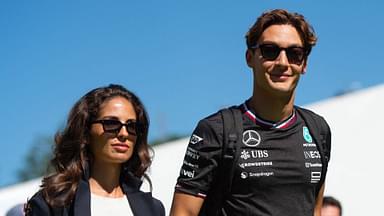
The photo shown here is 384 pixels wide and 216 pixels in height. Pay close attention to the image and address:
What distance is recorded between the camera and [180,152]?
7969mm

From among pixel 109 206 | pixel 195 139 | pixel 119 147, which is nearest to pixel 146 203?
pixel 109 206

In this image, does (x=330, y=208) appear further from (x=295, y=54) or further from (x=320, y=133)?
(x=295, y=54)

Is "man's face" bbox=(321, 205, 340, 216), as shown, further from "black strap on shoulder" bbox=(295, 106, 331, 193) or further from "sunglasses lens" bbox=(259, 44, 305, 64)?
"sunglasses lens" bbox=(259, 44, 305, 64)

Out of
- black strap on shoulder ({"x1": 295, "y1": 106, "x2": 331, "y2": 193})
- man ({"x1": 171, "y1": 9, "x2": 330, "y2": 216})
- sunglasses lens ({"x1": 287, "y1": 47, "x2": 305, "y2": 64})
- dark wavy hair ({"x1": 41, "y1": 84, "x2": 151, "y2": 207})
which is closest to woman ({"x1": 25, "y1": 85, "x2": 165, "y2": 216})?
dark wavy hair ({"x1": 41, "y1": 84, "x2": 151, "y2": 207})

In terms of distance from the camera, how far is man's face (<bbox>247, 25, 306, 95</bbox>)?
10.3 feet

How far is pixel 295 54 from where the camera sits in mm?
3188

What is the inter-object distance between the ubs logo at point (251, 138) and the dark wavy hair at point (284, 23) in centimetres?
36

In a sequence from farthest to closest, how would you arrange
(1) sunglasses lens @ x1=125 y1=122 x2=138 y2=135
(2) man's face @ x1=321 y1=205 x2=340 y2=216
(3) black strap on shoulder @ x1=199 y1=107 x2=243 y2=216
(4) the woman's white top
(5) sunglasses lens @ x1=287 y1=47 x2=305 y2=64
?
(2) man's face @ x1=321 y1=205 x2=340 y2=216
(1) sunglasses lens @ x1=125 y1=122 x2=138 y2=135
(4) the woman's white top
(5) sunglasses lens @ x1=287 y1=47 x2=305 y2=64
(3) black strap on shoulder @ x1=199 y1=107 x2=243 y2=216

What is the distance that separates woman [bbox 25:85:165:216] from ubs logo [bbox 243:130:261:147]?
3.49 ft

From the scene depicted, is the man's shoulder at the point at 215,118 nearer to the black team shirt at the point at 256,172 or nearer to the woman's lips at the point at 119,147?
the black team shirt at the point at 256,172

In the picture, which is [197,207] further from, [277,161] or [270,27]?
[270,27]

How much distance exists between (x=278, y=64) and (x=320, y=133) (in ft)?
1.21

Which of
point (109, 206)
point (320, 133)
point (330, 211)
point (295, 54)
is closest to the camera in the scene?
point (295, 54)

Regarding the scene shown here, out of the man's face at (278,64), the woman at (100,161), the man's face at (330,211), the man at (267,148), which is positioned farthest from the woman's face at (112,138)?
the man's face at (330,211)
